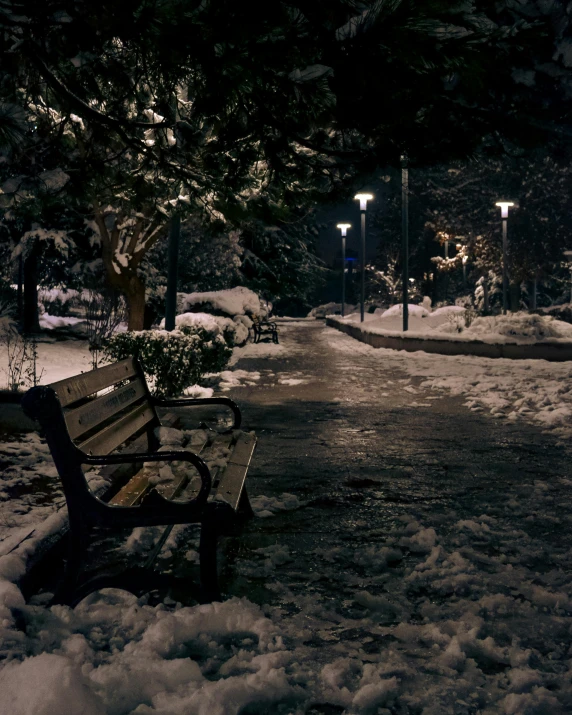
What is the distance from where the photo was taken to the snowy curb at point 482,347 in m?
19.4

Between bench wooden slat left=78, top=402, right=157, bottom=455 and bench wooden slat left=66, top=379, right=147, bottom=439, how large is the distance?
65mm

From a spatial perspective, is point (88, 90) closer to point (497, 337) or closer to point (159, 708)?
point (159, 708)

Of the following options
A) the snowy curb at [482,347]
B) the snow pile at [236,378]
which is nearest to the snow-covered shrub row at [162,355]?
the snow pile at [236,378]

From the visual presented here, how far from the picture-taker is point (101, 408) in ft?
16.1

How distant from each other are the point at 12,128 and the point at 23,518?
259cm

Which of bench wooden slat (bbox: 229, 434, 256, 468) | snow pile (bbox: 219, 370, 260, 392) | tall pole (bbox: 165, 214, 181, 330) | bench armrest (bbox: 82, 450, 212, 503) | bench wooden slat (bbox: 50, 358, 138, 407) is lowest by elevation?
snow pile (bbox: 219, 370, 260, 392)

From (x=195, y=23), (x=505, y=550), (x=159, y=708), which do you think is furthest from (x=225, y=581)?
(x=195, y=23)

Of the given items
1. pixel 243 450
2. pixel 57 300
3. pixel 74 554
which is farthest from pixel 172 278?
pixel 57 300

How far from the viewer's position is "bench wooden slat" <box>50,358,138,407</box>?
4.34 meters

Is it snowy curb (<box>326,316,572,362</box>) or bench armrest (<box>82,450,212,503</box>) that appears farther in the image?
snowy curb (<box>326,316,572,362</box>)

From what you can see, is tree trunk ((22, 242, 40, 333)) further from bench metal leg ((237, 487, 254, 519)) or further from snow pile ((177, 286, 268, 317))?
bench metal leg ((237, 487, 254, 519))

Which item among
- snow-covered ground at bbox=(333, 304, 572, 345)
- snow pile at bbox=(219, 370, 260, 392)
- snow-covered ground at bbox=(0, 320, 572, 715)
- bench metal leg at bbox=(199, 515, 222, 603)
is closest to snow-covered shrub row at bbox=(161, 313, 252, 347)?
snow pile at bbox=(219, 370, 260, 392)

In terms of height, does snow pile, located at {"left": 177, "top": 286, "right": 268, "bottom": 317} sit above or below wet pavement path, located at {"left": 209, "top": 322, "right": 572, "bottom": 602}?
above

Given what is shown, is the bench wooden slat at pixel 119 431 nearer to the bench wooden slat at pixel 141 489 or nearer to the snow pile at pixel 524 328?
the bench wooden slat at pixel 141 489
